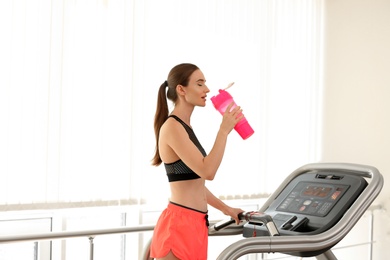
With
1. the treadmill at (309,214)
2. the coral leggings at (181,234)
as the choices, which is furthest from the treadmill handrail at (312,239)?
the coral leggings at (181,234)

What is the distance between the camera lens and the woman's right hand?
2.00 metres

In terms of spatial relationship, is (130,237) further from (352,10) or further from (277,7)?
(352,10)

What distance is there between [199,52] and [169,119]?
146 cm

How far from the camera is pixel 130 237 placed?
130 inches

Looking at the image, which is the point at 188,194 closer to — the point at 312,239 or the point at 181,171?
the point at 181,171

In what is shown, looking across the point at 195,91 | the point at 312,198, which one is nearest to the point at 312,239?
the point at 312,198

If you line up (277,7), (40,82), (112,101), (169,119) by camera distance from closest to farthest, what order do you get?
(169,119) → (40,82) → (112,101) → (277,7)

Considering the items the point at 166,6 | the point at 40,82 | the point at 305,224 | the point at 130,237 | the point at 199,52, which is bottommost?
the point at 130,237

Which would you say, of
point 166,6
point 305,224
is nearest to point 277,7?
point 166,6

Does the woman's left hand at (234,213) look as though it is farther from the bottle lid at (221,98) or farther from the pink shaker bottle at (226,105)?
the bottle lid at (221,98)

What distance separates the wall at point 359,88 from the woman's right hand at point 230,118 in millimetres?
2375

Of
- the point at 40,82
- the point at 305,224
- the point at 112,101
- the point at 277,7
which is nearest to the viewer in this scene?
the point at 305,224

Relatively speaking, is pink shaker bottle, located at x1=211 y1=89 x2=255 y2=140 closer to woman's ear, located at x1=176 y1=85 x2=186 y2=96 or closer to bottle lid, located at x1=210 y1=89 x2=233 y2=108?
bottle lid, located at x1=210 y1=89 x2=233 y2=108

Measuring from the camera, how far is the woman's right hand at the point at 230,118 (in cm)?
200
